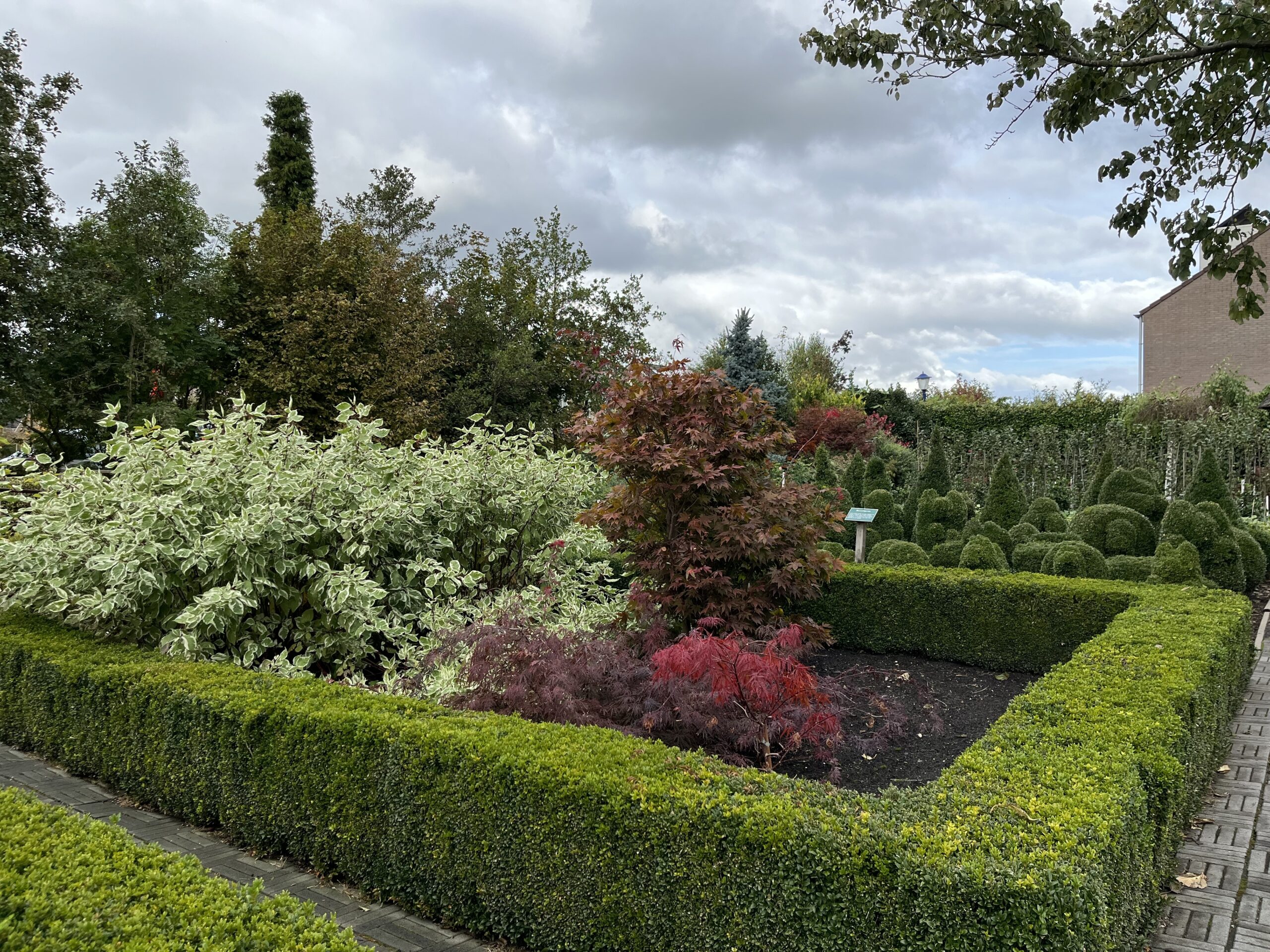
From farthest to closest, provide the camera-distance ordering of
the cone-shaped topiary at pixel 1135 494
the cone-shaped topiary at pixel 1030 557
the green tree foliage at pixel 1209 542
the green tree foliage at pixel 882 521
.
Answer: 1. the green tree foliage at pixel 882 521
2. the cone-shaped topiary at pixel 1135 494
3. the cone-shaped topiary at pixel 1030 557
4. the green tree foliage at pixel 1209 542

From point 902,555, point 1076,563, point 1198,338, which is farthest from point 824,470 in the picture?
point 1198,338

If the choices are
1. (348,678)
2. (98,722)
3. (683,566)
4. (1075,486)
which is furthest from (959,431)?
(98,722)

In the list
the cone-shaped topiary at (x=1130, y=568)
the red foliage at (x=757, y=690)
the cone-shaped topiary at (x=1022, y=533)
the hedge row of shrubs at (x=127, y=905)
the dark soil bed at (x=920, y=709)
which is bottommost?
the dark soil bed at (x=920, y=709)

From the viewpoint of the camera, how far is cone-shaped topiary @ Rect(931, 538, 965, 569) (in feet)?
28.1

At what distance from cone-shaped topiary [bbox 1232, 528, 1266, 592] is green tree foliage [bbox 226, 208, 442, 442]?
13786 mm

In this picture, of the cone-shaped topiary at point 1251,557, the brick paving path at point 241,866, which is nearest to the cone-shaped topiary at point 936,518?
the cone-shaped topiary at point 1251,557

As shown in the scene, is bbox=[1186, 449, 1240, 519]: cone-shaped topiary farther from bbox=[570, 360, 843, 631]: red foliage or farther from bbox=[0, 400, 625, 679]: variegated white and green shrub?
bbox=[0, 400, 625, 679]: variegated white and green shrub

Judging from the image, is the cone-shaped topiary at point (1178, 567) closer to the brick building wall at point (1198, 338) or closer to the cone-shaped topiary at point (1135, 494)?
the cone-shaped topiary at point (1135, 494)

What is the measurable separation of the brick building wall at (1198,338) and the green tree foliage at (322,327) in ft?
72.7

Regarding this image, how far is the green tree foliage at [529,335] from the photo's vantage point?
19734 mm

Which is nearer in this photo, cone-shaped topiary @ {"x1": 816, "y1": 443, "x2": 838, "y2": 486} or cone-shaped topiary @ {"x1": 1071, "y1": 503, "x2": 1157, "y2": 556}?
cone-shaped topiary @ {"x1": 1071, "y1": 503, "x2": 1157, "y2": 556}

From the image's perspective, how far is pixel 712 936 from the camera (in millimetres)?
2635

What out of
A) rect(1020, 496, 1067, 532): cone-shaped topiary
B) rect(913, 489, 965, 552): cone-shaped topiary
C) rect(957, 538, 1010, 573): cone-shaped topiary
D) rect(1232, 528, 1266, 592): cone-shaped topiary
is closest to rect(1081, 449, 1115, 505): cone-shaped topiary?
rect(1020, 496, 1067, 532): cone-shaped topiary

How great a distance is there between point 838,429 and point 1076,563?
40.0ft
